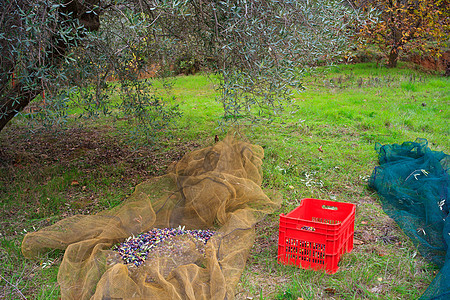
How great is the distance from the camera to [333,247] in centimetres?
326

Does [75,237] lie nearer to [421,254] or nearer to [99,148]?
[421,254]

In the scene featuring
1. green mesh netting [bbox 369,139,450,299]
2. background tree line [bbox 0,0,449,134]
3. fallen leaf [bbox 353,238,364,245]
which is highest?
background tree line [bbox 0,0,449,134]

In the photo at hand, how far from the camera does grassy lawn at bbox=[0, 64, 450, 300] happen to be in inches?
129

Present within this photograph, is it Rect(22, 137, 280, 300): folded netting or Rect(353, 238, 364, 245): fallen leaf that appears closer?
Rect(22, 137, 280, 300): folded netting

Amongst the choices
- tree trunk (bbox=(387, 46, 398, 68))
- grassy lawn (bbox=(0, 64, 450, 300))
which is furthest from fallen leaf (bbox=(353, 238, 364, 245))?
tree trunk (bbox=(387, 46, 398, 68))

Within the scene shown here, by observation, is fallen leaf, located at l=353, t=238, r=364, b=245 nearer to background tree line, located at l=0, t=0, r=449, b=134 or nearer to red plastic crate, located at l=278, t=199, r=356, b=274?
red plastic crate, located at l=278, t=199, r=356, b=274

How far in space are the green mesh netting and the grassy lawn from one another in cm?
14

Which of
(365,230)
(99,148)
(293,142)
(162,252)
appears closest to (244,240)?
(162,252)

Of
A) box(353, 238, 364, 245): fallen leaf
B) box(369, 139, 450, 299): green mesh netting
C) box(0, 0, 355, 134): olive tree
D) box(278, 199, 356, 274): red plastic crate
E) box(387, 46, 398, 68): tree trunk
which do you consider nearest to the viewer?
box(278, 199, 356, 274): red plastic crate

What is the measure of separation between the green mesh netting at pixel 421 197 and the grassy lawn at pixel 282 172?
136 mm

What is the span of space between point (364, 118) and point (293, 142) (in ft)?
7.44

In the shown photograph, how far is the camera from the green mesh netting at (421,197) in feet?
11.4

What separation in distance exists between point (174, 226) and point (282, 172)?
2260 millimetres

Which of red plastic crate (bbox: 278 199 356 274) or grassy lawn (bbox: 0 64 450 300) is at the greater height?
red plastic crate (bbox: 278 199 356 274)
